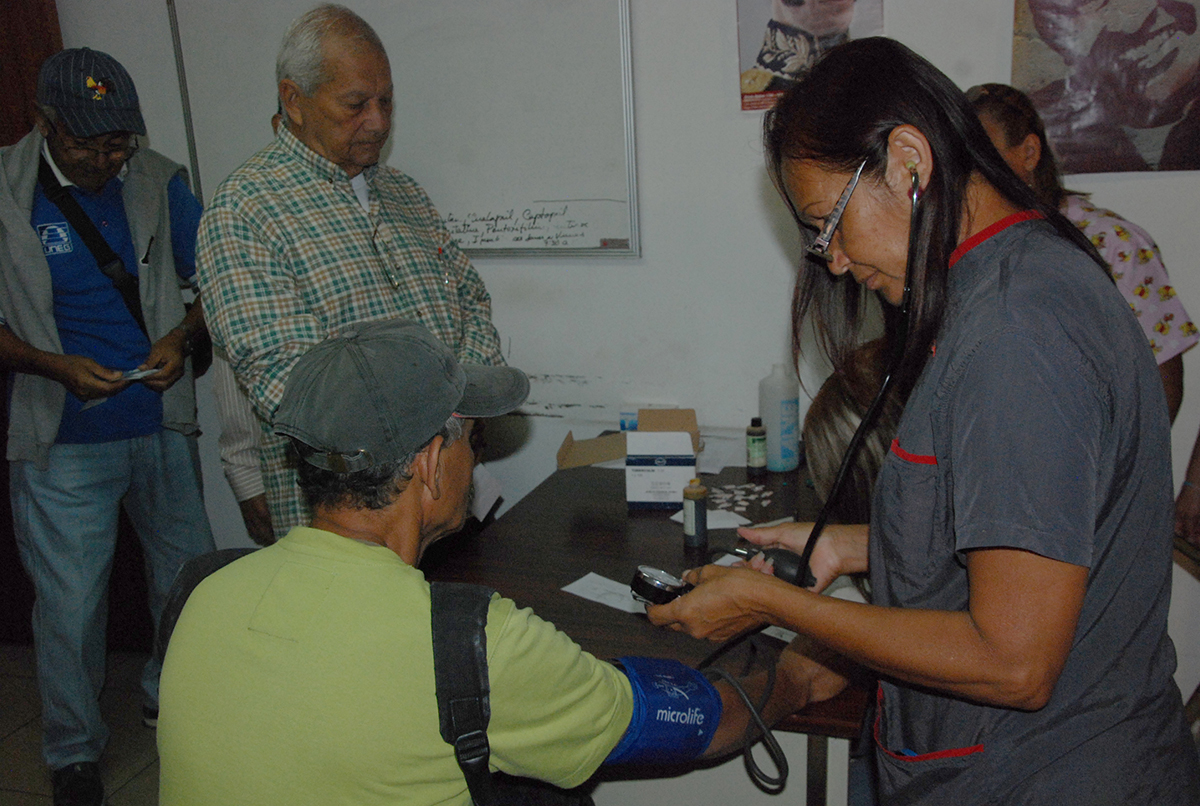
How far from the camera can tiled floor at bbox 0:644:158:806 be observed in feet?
8.29

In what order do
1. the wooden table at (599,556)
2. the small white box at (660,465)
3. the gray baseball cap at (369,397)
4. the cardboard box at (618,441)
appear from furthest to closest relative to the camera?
the cardboard box at (618,441) < the small white box at (660,465) < the wooden table at (599,556) < the gray baseball cap at (369,397)

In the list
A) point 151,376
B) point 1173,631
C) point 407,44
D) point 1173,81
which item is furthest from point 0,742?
point 1173,81

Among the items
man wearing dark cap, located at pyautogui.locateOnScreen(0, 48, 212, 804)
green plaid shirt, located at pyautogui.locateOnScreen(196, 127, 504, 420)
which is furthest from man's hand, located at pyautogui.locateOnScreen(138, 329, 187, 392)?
green plaid shirt, located at pyautogui.locateOnScreen(196, 127, 504, 420)

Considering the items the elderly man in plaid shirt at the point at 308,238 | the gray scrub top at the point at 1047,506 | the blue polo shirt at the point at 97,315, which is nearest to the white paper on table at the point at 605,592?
the gray scrub top at the point at 1047,506

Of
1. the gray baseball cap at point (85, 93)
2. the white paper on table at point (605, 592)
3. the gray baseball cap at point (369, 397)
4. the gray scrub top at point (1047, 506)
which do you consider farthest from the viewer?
the gray baseball cap at point (85, 93)

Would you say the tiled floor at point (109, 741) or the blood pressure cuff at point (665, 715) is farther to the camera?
the tiled floor at point (109, 741)

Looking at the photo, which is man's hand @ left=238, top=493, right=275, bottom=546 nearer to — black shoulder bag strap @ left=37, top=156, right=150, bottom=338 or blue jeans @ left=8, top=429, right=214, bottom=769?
blue jeans @ left=8, top=429, right=214, bottom=769

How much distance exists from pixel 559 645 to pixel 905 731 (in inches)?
19.5

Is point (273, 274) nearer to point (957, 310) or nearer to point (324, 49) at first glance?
point (324, 49)

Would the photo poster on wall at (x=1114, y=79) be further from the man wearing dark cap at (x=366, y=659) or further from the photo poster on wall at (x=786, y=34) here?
the man wearing dark cap at (x=366, y=659)

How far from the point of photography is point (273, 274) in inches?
77.2

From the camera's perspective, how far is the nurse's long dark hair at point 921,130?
944 mm

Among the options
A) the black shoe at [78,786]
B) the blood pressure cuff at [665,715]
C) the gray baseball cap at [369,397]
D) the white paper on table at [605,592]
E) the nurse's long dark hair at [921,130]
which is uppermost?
the nurse's long dark hair at [921,130]

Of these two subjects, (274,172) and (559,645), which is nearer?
(559,645)
